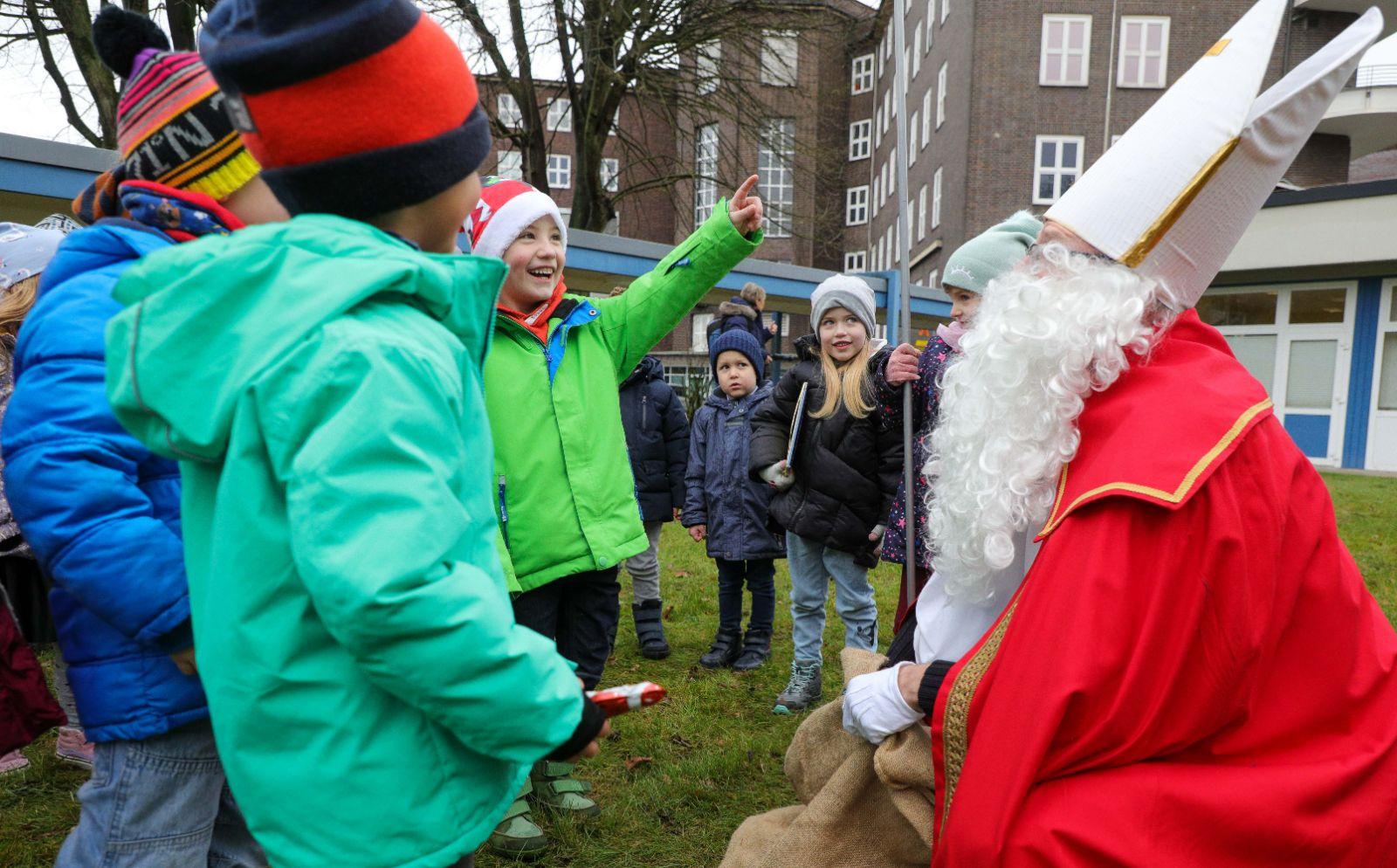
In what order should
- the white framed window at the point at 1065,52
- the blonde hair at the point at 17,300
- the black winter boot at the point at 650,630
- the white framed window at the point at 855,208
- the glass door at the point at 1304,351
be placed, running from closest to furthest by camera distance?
the blonde hair at the point at 17,300 → the black winter boot at the point at 650,630 → the glass door at the point at 1304,351 → the white framed window at the point at 1065,52 → the white framed window at the point at 855,208

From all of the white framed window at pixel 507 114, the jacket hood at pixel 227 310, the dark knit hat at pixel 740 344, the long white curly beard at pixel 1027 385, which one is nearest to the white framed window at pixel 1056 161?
the white framed window at pixel 507 114

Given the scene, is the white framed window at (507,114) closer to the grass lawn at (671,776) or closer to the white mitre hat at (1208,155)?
the grass lawn at (671,776)

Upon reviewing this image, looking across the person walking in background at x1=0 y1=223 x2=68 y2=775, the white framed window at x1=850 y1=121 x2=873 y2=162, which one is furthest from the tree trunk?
the white framed window at x1=850 y1=121 x2=873 y2=162

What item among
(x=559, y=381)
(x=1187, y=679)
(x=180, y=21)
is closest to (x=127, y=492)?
(x=559, y=381)

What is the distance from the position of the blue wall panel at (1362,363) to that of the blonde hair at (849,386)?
52.7 feet

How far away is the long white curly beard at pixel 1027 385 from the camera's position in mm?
1717

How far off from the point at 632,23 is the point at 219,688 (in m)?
13.6

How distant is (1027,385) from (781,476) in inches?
97.2

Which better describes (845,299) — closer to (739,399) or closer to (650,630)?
(739,399)

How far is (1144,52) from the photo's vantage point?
2364cm

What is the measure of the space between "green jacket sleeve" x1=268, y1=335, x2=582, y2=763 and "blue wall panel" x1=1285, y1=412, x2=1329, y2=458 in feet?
62.5

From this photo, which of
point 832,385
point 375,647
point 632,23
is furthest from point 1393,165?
point 375,647

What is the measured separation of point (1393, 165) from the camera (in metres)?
24.5

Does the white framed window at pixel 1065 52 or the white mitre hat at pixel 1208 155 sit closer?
the white mitre hat at pixel 1208 155
